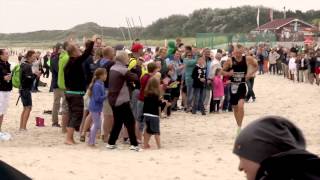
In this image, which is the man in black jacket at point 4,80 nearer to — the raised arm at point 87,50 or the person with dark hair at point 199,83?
the raised arm at point 87,50

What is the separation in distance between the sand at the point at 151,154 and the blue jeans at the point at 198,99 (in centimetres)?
33

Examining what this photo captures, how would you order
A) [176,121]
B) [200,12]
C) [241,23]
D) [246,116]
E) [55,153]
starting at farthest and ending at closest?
[200,12], [241,23], [246,116], [176,121], [55,153]

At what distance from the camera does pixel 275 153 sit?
5.94 ft

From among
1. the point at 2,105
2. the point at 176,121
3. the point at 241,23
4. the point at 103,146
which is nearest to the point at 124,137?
the point at 103,146

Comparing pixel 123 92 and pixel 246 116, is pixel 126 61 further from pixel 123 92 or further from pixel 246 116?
pixel 246 116

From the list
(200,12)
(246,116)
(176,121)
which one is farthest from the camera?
(200,12)

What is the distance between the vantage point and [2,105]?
10727mm

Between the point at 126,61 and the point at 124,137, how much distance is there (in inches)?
65.5

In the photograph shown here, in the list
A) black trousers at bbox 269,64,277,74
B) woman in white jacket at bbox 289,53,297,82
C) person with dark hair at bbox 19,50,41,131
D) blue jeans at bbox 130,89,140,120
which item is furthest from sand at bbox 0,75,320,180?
black trousers at bbox 269,64,277,74

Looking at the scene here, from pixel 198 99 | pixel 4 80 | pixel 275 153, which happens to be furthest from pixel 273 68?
pixel 275 153

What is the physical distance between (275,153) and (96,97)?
26.9 feet

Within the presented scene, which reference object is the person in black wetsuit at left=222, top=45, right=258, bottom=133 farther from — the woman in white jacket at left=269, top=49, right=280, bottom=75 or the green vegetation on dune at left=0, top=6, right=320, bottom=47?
the green vegetation on dune at left=0, top=6, right=320, bottom=47

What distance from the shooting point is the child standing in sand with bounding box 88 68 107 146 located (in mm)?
9859

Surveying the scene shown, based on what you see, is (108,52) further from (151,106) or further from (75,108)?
(151,106)
